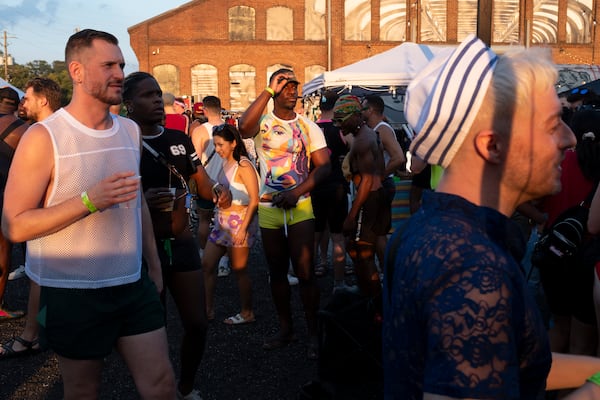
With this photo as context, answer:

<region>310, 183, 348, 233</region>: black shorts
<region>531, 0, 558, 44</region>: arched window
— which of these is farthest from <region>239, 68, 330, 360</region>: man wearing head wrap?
<region>531, 0, 558, 44</region>: arched window

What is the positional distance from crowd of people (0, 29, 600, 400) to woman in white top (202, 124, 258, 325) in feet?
0.04

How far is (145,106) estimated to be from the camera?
3.61 m

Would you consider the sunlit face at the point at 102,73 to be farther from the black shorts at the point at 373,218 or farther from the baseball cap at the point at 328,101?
the baseball cap at the point at 328,101

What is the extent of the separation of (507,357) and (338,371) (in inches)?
96.1

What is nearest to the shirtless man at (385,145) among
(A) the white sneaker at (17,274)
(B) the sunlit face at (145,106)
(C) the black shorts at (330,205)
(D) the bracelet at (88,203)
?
(C) the black shorts at (330,205)

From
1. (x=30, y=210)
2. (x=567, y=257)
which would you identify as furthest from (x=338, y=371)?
(x=30, y=210)

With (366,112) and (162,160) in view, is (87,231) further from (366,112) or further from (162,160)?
(366,112)

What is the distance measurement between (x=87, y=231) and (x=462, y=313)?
1965 mm

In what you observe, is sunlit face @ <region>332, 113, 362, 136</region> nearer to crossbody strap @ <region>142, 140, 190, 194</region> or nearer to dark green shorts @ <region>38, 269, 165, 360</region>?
crossbody strap @ <region>142, 140, 190, 194</region>

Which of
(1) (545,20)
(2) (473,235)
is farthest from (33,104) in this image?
(1) (545,20)

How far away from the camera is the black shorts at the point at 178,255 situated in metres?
3.54

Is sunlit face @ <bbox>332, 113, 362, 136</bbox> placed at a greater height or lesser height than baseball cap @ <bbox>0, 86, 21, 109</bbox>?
lesser

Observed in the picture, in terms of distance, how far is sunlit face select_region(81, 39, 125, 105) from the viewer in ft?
8.77

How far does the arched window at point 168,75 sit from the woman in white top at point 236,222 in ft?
104
